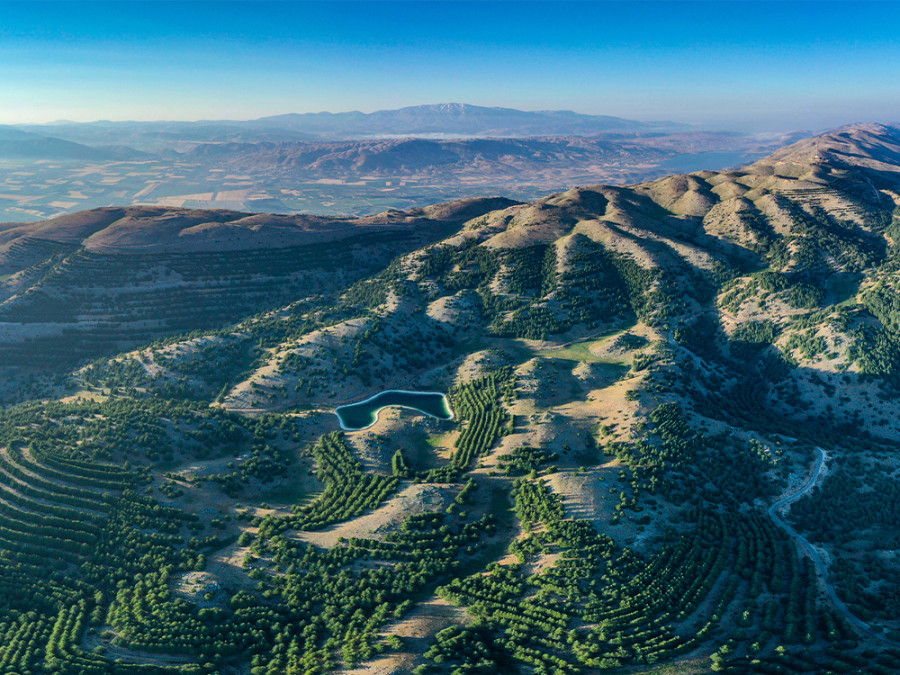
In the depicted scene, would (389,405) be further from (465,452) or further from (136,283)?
(136,283)

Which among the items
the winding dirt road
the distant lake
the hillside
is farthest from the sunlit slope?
the winding dirt road

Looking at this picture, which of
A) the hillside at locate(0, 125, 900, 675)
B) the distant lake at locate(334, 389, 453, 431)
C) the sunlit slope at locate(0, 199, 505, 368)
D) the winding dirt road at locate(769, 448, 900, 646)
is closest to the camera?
the hillside at locate(0, 125, 900, 675)

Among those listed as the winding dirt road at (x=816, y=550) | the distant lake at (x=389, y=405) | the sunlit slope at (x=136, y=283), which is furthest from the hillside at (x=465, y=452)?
the distant lake at (x=389, y=405)

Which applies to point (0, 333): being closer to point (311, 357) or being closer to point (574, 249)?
point (311, 357)

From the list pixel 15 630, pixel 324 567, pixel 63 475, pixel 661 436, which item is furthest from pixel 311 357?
pixel 661 436

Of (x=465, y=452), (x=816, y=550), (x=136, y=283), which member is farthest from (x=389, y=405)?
(x=136, y=283)

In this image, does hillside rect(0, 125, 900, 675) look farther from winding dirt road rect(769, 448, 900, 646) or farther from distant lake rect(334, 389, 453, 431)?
distant lake rect(334, 389, 453, 431)

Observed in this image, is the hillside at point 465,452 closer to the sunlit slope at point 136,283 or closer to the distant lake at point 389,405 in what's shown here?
the sunlit slope at point 136,283
